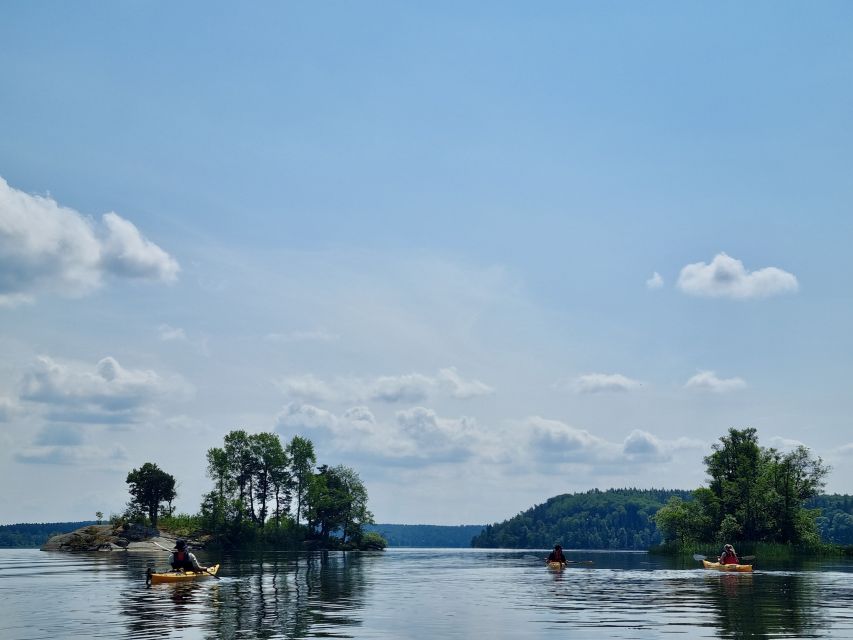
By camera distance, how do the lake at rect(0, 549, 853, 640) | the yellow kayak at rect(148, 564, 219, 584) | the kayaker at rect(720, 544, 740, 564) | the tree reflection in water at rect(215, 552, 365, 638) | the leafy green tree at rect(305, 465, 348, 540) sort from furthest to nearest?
the leafy green tree at rect(305, 465, 348, 540), the kayaker at rect(720, 544, 740, 564), the yellow kayak at rect(148, 564, 219, 584), the tree reflection in water at rect(215, 552, 365, 638), the lake at rect(0, 549, 853, 640)

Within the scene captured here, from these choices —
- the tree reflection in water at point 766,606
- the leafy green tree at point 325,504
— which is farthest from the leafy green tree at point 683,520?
the tree reflection in water at point 766,606

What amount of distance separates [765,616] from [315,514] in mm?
133629

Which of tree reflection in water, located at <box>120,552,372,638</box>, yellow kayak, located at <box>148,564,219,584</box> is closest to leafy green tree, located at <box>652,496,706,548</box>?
tree reflection in water, located at <box>120,552,372,638</box>

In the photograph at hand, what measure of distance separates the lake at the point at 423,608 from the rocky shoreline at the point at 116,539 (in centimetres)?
7649

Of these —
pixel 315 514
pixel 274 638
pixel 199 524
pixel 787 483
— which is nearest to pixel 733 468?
pixel 787 483

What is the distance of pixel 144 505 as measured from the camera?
5556 inches

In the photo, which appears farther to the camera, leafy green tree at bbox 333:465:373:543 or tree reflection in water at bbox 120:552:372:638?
leafy green tree at bbox 333:465:373:543

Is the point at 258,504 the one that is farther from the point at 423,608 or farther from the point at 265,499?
the point at 423,608

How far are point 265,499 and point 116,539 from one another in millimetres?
29961

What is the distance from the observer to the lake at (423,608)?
1109 inches

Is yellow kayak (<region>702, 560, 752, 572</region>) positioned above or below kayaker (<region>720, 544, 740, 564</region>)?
below

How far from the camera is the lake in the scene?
2817 centimetres

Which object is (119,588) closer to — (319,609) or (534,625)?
(319,609)

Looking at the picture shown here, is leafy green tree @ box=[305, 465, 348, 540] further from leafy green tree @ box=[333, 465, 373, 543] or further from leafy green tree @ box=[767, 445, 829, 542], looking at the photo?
leafy green tree @ box=[767, 445, 829, 542]
